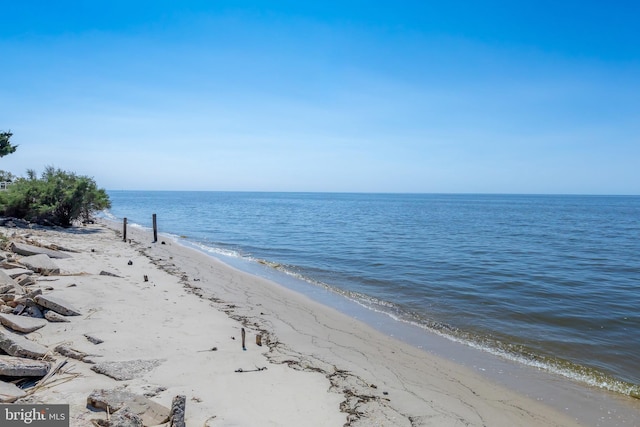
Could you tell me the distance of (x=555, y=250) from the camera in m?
24.1

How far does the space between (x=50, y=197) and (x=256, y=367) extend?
25.6 meters

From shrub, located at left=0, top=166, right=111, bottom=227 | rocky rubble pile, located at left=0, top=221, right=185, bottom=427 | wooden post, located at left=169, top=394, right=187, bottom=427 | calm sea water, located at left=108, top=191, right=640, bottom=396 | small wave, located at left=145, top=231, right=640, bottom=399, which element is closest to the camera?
wooden post, located at left=169, top=394, right=187, bottom=427

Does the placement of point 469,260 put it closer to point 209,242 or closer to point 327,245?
point 327,245

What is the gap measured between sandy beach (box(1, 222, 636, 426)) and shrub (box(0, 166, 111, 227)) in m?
16.9

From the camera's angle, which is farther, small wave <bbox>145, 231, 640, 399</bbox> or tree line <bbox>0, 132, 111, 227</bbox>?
tree line <bbox>0, 132, 111, 227</bbox>

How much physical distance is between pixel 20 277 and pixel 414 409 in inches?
392

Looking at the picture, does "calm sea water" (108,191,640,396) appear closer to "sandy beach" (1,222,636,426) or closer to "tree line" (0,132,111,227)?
"sandy beach" (1,222,636,426)

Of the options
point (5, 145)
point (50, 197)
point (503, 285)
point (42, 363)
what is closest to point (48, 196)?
point (50, 197)

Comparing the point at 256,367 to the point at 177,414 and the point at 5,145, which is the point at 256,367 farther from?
the point at 5,145

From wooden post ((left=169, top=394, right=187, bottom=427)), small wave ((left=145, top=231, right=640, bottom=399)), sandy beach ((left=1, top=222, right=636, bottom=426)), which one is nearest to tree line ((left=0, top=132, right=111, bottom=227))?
sandy beach ((left=1, top=222, right=636, bottom=426))

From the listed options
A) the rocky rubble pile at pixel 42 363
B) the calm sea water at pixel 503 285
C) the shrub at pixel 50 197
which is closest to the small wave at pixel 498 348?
the calm sea water at pixel 503 285

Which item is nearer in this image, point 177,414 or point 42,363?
point 177,414

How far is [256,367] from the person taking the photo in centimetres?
688

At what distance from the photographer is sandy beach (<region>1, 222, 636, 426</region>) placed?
17.9 ft
